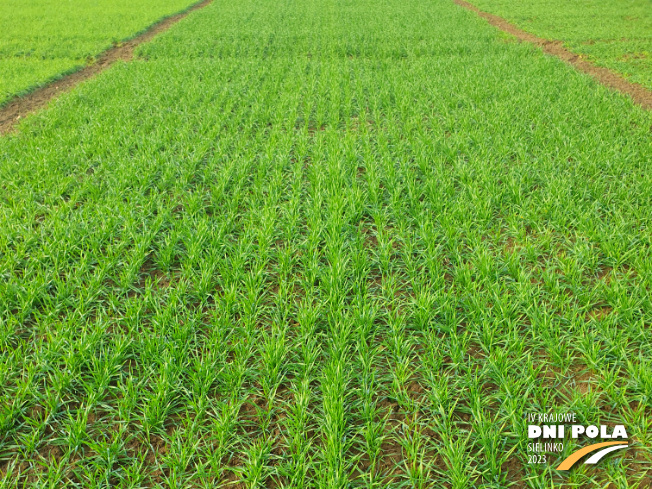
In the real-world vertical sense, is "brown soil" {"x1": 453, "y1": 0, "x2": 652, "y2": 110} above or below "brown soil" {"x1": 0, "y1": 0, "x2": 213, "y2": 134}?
below

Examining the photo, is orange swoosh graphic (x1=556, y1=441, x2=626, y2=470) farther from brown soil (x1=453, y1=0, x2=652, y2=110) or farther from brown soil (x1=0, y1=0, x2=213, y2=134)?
brown soil (x1=0, y1=0, x2=213, y2=134)

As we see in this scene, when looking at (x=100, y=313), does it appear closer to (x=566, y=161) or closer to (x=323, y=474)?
(x=323, y=474)

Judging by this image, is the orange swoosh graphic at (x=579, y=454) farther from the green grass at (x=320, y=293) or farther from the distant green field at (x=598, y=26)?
the distant green field at (x=598, y=26)

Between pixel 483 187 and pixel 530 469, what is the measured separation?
364 cm

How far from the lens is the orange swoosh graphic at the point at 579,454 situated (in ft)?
7.79

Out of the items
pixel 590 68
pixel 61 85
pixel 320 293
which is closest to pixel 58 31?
Answer: pixel 61 85

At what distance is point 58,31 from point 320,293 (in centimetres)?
1579

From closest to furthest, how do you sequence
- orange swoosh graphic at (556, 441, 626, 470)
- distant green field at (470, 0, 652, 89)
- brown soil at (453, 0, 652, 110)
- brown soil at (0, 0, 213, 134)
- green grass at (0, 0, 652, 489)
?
orange swoosh graphic at (556, 441, 626, 470), green grass at (0, 0, 652, 489), brown soil at (0, 0, 213, 134), brown soil at (453, 0, 652, 110), distant green field at (470, 0, 652, 89)

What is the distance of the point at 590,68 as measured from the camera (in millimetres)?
11312

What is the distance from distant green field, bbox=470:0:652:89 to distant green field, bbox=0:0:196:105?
556 inches

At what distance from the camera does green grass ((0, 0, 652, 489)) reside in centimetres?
250

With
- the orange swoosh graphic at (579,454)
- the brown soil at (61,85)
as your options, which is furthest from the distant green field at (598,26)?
the brown soil at (61,85)

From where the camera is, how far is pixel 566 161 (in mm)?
5859

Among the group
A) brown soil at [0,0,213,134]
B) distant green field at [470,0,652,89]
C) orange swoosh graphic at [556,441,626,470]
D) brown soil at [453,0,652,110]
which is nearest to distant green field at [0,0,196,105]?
brown soil at [0,0,213,134]
